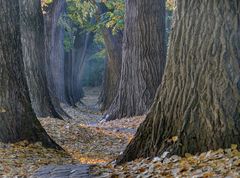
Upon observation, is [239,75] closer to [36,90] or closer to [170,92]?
[170,92]

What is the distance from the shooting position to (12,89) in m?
9.45

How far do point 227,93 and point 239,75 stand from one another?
0.25 meters

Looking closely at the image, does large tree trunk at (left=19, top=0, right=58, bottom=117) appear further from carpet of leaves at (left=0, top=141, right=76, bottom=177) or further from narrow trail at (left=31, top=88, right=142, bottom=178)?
carpet of leaves at (left=0, top=141, right=76, bottom=177)

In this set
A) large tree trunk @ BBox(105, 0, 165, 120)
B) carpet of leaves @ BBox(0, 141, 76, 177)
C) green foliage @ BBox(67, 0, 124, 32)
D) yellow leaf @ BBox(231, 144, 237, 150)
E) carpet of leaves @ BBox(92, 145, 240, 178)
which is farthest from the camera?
green foliage @ BBox(67, 0, 124, 32)

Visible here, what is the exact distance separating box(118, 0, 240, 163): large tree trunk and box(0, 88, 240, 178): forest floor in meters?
0.23

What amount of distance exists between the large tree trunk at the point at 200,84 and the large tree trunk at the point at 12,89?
3.16m

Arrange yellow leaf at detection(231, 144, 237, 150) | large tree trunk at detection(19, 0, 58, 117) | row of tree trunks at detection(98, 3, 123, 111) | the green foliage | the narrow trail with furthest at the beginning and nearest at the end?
row of tree trunks at detection(98, 3, 123, 111), the green foliage, large tree trunk at detection(19, 0, 58, 117), the narrow trail, yellow leaf at detection(231, 144, 237, 150)

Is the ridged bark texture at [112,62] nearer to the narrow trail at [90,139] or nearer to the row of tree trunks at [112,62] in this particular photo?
the row of tree trunks at [112,62]

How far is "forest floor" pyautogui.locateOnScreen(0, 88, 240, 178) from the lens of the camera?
18.8 ft

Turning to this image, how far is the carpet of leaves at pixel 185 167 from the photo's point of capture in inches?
A: 213

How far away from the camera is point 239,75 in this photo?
20.9 feet

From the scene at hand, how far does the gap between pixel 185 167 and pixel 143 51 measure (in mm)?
9499

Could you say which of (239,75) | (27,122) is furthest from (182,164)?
(27,122)

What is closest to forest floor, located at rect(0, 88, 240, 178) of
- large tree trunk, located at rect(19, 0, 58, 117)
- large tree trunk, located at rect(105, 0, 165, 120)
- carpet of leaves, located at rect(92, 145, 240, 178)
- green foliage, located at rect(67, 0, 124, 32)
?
carpet of leaves, located at rect(92, 145, 240, 178)
